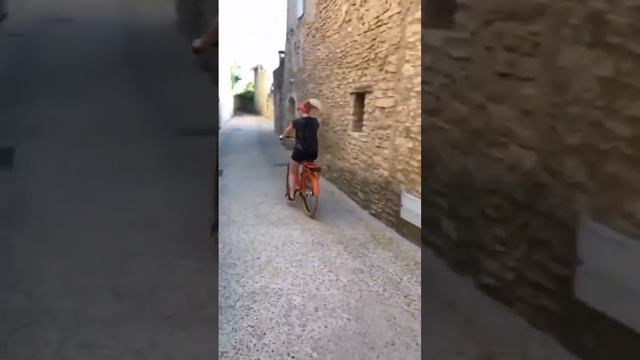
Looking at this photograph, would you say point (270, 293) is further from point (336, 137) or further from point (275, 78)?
point (275, 78)

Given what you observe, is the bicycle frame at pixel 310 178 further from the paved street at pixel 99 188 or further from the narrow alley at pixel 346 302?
the paved street at pixel 99 188

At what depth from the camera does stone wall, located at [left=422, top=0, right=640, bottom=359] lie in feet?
6.45

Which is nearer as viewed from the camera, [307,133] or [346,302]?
[346,302]

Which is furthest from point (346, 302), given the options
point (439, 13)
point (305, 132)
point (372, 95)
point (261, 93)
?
point (261, 93)

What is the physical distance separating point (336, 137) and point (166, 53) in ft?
16.9

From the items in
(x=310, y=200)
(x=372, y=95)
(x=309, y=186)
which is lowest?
(x=310, y=200)

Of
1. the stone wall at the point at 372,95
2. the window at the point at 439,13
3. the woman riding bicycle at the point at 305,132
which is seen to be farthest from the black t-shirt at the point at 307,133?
the window at the point at 439,13

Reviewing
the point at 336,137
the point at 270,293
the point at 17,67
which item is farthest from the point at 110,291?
the point at 336,137

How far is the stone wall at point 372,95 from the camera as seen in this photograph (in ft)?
15.8

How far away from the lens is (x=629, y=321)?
1.96m

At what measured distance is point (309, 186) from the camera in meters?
5.74

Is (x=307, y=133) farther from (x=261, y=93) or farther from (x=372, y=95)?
(x=261, y=93)

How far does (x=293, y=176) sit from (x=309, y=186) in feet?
1.42

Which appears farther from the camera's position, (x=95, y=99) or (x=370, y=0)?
(x=370, y=0)
